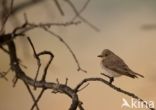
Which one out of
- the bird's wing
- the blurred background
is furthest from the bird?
Result: the blurred background

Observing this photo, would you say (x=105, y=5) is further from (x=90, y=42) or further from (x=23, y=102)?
(x=23, y=102)

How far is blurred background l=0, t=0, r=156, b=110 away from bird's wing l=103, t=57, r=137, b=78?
23cm

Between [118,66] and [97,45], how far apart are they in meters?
0.29

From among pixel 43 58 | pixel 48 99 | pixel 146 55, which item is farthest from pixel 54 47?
pixel 146 55

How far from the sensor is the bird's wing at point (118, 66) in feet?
3.28

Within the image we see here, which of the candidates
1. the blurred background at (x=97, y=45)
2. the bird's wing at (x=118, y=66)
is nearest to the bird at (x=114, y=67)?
the bird's wing at (x=118, y=66)

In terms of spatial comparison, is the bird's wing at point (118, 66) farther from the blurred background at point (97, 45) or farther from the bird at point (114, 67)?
the blurred background at point (97, 45)

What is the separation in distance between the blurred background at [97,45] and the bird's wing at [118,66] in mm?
233

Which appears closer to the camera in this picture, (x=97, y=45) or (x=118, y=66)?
(x=118, y=66)

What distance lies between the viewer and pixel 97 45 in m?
1.29

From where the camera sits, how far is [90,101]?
1317 millimetres

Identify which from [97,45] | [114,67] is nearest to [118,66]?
[114,67]

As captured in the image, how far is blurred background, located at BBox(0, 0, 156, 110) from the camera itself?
4.14 feet

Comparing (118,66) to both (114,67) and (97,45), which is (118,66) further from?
(97,45)
